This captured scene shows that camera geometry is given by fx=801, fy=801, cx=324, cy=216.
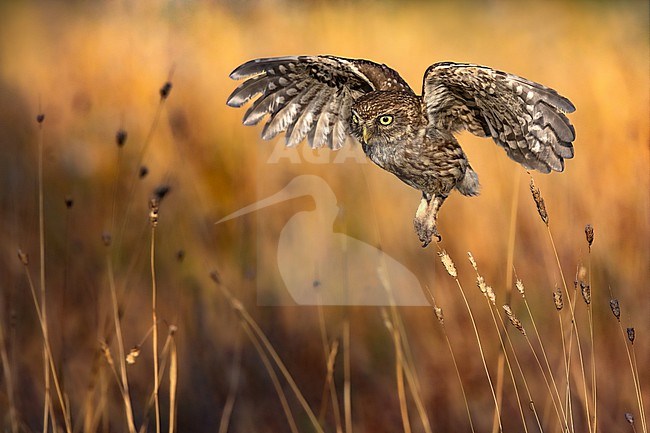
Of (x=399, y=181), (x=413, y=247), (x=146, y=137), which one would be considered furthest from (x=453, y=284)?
(x=146, y=137)

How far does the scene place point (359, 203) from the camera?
1545mm

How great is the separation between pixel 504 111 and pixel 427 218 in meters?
0.24

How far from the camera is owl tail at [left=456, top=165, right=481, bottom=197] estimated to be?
4.78 feet

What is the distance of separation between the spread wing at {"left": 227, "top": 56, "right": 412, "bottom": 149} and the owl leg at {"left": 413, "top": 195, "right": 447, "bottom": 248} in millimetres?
217

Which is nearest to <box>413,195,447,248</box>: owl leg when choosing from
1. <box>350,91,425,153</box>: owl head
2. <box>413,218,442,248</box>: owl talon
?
<box>413,218,442,248</box>: owl talon

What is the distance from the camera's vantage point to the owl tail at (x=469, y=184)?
1458mm

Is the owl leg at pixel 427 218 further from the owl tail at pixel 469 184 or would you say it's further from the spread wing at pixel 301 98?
the spread wing at pixel 301 98

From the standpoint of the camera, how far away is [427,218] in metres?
1.48

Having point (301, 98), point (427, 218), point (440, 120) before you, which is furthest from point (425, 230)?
point (301, 98)

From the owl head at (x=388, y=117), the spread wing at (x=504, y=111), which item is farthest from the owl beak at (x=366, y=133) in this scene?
the spread wing at (x=504, y=111)

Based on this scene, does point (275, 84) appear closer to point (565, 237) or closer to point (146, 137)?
point (146, 137)

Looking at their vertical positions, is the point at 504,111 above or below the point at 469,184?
above

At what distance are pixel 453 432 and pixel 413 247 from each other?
0.38 metres

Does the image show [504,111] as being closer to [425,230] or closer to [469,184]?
[469,184]
